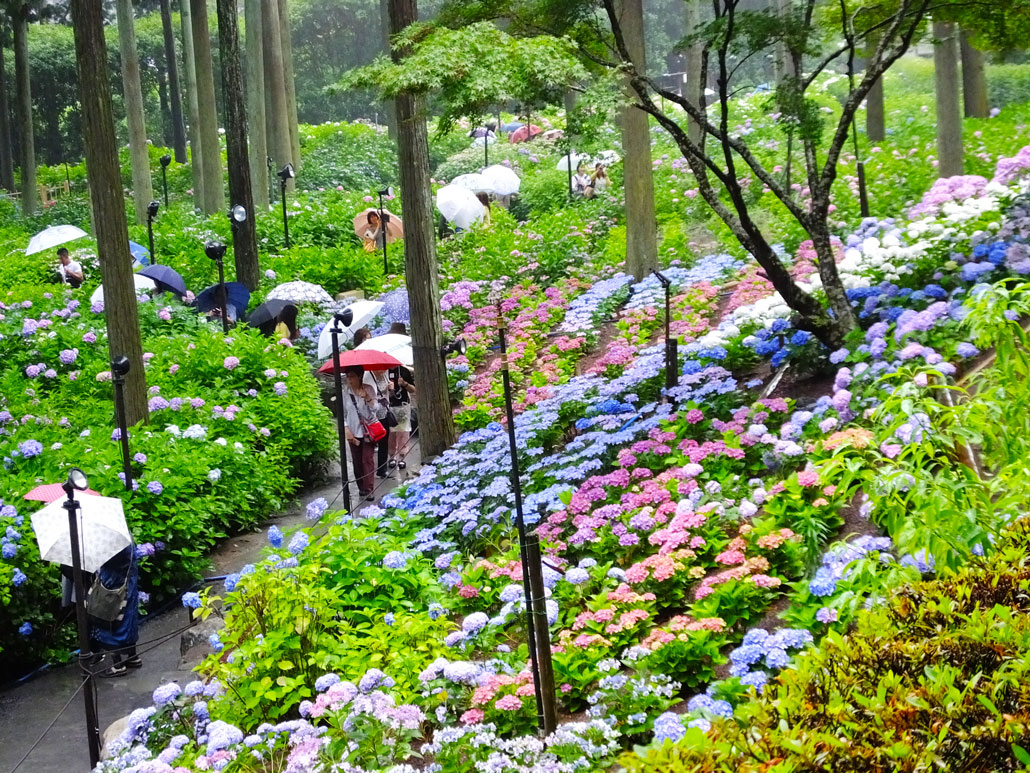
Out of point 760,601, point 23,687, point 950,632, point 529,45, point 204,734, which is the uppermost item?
point 529,45

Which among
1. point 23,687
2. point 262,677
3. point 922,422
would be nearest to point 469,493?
point 262,677

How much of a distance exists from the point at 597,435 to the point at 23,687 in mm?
4808

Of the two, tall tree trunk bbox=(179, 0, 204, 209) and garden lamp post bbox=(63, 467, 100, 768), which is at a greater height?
tall tree trunk bbox=(179, 0, 204, 209)

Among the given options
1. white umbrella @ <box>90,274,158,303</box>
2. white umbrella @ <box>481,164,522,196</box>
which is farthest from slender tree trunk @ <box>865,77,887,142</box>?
white umbrella @ <box>90,274,158,303</box>

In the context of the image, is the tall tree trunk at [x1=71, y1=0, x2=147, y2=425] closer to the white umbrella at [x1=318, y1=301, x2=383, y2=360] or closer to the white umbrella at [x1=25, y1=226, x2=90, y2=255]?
the white umbrella at [x1=318, y1=301, x2=383, y2=360]

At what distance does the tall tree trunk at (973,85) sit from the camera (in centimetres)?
1858

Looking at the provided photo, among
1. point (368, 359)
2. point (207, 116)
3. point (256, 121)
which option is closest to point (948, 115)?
point (368, 359)

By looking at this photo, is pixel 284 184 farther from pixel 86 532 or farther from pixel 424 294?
pixel 86 532

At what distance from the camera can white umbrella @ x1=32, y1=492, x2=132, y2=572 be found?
683 cm

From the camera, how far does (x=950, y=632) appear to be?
315 cm

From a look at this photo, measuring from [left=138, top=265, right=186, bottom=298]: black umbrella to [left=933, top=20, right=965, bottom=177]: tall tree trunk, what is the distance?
10.4 m

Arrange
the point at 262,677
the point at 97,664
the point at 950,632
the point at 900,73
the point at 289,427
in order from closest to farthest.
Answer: the point at 950,632
the point at 262,677
the point at 97,664
the point at 289,427
the point at 900,73

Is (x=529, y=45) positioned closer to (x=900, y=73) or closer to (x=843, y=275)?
(x=843, y=275)

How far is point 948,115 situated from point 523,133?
20129mm
